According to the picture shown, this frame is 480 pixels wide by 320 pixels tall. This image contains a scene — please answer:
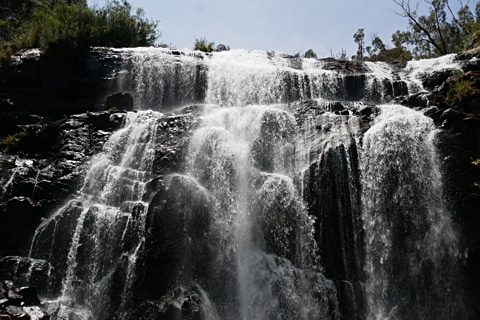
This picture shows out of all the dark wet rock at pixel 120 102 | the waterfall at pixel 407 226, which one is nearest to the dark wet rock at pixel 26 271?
the dark wet rock at pixel 120 102

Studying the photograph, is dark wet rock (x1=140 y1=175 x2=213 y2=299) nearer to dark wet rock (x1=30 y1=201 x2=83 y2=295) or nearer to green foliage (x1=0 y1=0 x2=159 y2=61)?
dark wet rock (x1=30 y1=201 x2=83 y2=295)

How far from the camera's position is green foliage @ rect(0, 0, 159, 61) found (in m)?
19.4

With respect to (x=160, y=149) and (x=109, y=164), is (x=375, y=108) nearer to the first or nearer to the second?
(x=160, y=149)

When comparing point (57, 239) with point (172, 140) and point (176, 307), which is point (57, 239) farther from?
point (172, 140)

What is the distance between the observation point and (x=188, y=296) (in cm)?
1113

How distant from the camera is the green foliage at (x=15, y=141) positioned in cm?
1523

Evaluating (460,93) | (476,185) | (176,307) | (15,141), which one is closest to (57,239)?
(176,307)

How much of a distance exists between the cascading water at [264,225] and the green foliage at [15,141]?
306 cm

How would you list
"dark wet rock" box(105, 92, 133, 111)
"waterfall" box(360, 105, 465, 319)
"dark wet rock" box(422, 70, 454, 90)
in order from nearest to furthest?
1. "waterfall" box(360, 105, 465, 319)
2. "dark wet rock" box(422, 70, 454, 90)
3. "dark wet rock" box(105, 92, 133, 111)

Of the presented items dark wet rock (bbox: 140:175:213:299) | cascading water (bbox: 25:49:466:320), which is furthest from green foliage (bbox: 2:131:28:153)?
dark wet rock (bbox: 140:175:213:299)

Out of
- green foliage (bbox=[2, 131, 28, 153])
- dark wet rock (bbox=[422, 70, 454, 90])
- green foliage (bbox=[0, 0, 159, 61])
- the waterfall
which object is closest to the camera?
the waterfall

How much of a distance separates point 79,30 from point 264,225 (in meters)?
13.1

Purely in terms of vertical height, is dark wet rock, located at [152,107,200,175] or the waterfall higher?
dark wet rock, located at [152,107,200,175]

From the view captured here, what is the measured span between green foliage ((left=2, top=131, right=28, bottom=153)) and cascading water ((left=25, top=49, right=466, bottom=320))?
3055 mm
